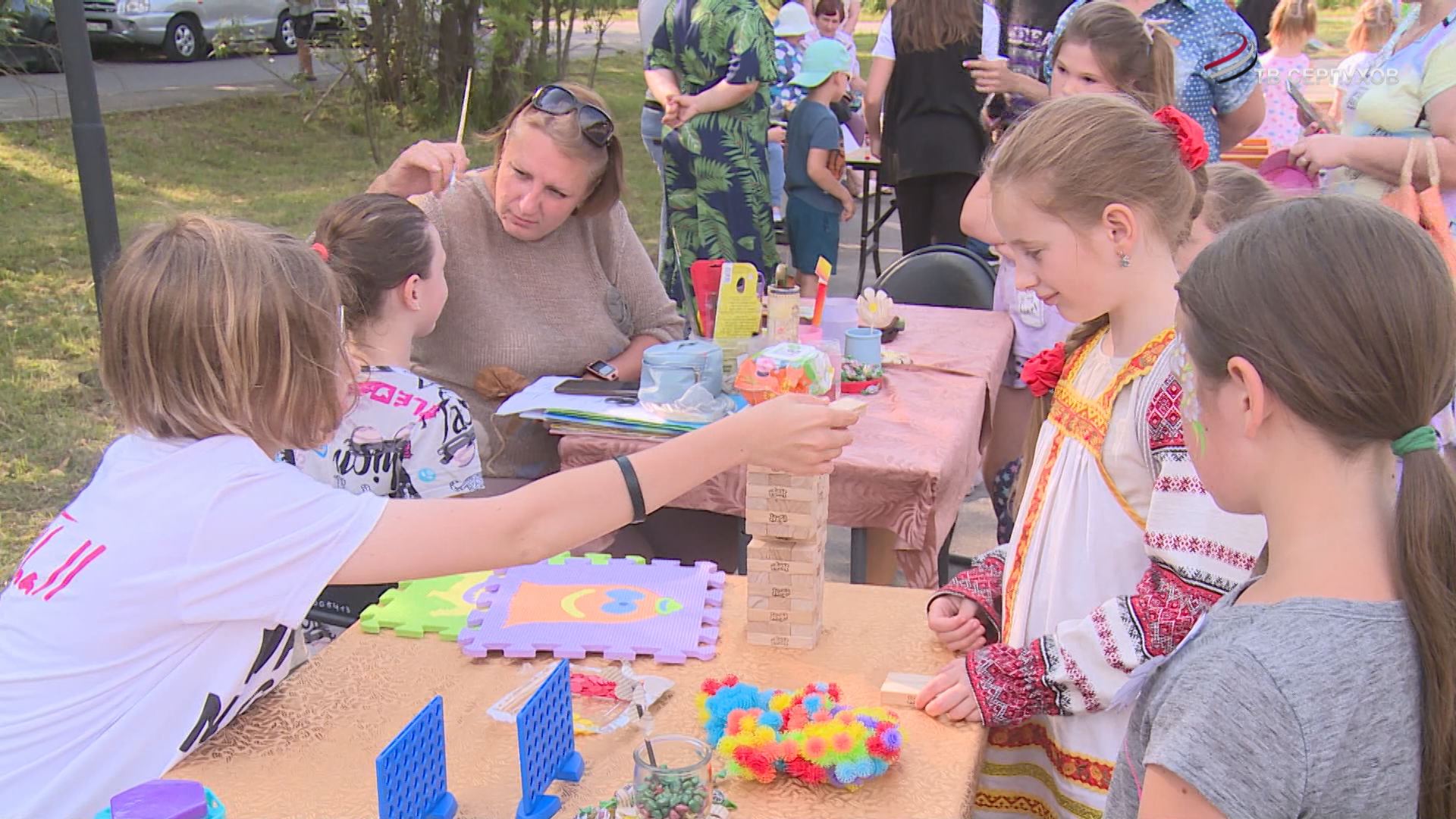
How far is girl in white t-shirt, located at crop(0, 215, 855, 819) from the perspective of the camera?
146cm

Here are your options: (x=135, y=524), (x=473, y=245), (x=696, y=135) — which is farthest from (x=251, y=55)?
(x=135, y=524)

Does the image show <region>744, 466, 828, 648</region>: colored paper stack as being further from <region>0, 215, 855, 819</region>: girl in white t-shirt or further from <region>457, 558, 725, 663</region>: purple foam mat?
<region>0, 215, 855, 819</region>: girl in white t-shirt

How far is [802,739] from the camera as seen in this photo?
1.46m

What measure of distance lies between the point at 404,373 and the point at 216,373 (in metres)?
0.93

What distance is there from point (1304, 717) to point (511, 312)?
2.40 metres

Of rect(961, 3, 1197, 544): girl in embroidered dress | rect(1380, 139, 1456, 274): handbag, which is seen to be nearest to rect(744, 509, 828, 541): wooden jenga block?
rect(961, 3, 1197, 544): girl in embroidered dress

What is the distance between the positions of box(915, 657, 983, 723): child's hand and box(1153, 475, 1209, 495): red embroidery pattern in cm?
36

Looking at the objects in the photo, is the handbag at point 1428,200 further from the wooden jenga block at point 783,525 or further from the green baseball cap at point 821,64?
the green baseball cap at point 821,64

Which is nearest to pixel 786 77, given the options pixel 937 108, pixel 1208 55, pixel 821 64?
pixel 821 64

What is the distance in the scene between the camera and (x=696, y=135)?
5.30 meters

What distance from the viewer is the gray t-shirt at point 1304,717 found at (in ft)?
3.63

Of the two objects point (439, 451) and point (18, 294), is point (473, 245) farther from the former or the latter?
point (18, 294)

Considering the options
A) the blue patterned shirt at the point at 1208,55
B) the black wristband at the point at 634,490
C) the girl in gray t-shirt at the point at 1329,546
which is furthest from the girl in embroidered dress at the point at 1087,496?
the blue patterned shirt at the point at 1208,55

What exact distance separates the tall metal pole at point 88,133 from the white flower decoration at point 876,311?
2337mm
